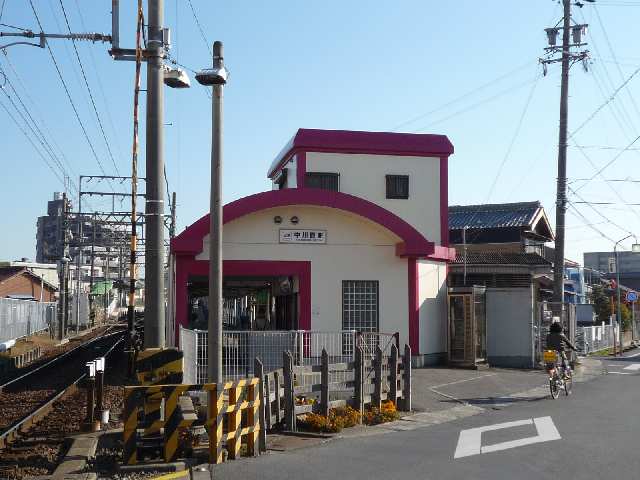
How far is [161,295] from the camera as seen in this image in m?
11.6

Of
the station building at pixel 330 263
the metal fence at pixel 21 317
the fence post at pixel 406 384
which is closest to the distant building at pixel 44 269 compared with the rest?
the metal fence at pixel 21 317

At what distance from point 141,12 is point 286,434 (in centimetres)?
760

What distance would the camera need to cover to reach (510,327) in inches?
961

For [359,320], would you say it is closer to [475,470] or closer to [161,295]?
[161,295]

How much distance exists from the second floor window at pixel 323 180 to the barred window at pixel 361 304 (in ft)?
17.1

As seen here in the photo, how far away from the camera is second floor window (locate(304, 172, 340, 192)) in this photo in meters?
26.2

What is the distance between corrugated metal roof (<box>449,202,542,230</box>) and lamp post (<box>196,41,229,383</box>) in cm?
2864

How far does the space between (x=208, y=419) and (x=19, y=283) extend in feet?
221

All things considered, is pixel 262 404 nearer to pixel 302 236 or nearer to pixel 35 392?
pixel 302 236

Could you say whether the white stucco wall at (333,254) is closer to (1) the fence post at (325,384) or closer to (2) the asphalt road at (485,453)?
(2) the asphalt road at (485,453)

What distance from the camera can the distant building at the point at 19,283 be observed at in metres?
68.6

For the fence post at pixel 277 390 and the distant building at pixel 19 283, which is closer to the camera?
the fence post at pixel 277 390

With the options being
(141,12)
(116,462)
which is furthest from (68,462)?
(141,12)

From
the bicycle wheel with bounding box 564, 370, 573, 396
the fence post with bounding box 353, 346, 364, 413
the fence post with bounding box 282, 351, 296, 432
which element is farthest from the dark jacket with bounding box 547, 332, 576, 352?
the fence post with bounding box 282, 351, 296, 432
